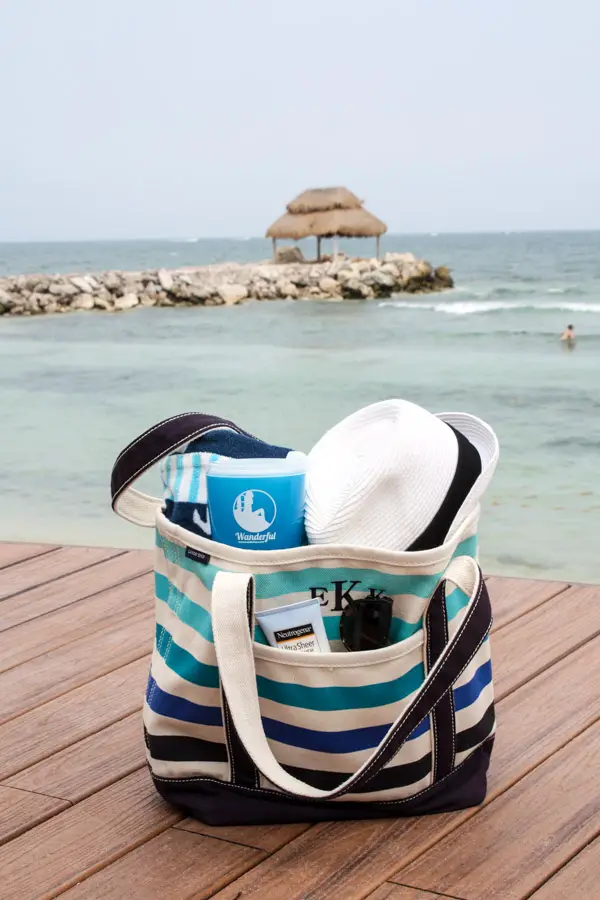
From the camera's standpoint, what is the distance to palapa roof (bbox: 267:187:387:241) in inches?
777

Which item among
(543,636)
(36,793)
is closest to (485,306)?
(543,636)

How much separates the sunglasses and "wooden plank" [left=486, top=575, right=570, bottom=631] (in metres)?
0.62

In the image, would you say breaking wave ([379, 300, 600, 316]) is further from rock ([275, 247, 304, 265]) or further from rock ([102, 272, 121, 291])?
rock ([275, 247, 304, 265])

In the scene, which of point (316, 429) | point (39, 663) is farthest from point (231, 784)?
point (316, 429)

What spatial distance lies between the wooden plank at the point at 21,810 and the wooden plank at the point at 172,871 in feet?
0.42

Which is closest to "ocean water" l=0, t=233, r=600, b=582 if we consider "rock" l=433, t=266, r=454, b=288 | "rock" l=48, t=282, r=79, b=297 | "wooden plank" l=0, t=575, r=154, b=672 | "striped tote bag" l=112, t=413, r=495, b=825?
"rock" l=48, t=282, r=79, b=297

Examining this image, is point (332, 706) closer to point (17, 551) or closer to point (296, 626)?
point (296, 626)

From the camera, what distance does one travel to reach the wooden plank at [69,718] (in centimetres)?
119

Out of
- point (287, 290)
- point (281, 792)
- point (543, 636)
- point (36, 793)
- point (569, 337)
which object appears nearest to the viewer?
point (281, 792)

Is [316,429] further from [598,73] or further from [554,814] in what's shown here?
[598,73]

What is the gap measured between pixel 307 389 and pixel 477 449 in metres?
6.16

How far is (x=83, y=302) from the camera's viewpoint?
51.7 ft

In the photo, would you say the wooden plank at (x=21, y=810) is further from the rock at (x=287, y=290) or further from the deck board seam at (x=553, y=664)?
the rock at (x=287, y=290)

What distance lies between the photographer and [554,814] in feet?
3.32
